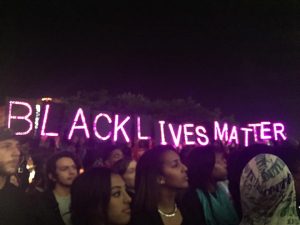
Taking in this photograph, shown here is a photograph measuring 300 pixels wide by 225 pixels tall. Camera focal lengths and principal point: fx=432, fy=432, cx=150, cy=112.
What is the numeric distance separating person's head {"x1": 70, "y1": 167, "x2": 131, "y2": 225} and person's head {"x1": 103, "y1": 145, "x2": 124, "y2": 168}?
2.70 meters

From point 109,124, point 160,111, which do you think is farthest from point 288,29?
point 160,111

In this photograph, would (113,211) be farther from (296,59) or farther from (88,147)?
(296,59)

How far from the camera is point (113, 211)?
2.22 meters

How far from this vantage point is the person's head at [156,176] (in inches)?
100.0

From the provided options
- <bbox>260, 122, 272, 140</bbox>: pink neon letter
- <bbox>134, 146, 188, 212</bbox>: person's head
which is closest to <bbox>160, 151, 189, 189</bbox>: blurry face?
<bbox>134, 146, 188, 212</bbox>: person's head

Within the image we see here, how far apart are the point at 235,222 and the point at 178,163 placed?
64 cm

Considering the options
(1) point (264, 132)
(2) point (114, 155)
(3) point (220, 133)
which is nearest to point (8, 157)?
(2) point (114, 155)

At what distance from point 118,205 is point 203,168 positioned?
115cm

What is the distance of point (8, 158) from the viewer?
2703 millimetres

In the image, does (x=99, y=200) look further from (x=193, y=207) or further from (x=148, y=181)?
(x=193, y=207)

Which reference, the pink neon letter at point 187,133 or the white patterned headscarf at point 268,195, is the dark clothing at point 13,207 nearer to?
the white patterned headscarf at point 268,195

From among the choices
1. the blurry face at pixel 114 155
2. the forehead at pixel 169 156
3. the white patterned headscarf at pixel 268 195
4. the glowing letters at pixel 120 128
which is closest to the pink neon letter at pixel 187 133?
the glowing letters at pixel 120 128

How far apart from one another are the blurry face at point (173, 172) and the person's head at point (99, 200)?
0.40m

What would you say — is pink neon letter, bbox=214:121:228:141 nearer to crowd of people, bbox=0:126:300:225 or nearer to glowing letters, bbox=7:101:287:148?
glowing letters, bbox=7:101:287:148
